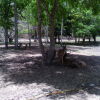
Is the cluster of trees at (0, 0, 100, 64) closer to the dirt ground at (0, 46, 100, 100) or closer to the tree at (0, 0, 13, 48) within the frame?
the tree at (0, 0, 13, 48)

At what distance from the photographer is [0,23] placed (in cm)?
1852

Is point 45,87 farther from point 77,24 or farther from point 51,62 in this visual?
point 77,24

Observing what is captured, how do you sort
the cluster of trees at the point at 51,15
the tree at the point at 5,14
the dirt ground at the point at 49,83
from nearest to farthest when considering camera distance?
the dirt ground at the point at 49,83 < the cluster of trees at the point at 51,15 < the tree at the point at 5,14

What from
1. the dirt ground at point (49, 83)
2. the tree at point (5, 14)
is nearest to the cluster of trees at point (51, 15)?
the tree at point (5, 14)

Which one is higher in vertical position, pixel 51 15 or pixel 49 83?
pixel 51 15

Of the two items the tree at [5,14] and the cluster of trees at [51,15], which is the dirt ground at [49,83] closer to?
the cluster of trees at [51,15]

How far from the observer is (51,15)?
32.1 feet

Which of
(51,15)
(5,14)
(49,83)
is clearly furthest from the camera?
(5,14)

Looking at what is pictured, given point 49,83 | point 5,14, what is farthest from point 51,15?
point 5,14

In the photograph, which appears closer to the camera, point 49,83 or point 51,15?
point 49,83

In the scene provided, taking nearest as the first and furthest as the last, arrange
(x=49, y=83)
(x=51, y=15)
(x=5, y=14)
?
(x=49, y=83), (x=51, y=15), (x=5, y=14)

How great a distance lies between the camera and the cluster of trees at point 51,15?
971 centimetres

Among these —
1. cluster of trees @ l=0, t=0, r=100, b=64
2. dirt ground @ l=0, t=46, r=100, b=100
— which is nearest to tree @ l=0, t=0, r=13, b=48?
cluster of trees @ l=0, t=0, r=100, b=64

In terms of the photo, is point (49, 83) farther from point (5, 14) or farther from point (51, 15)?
point (5, 14)
